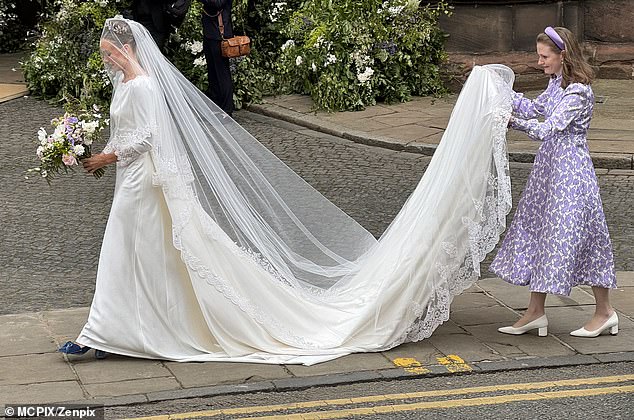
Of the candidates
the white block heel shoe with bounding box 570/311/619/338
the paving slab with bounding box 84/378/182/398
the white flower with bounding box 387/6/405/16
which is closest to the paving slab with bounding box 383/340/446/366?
the white block heel shoe with bounding box 570/311/619/338

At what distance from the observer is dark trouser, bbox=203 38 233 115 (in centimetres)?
1381

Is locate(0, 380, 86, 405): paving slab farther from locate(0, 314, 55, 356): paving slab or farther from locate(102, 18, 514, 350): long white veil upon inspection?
locate(102, 18, 514, 350): long white veil

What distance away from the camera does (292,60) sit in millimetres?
14797

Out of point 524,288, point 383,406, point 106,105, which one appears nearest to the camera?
point 383,406

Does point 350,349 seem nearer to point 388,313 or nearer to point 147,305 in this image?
point 388,313

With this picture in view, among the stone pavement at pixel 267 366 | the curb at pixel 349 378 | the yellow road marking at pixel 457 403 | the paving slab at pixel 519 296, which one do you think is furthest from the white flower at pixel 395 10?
the yellow road marking at pixel 457 403

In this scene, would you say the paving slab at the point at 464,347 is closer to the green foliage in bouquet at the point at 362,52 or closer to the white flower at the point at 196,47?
the green foliage in bouquet at the point at 362,52

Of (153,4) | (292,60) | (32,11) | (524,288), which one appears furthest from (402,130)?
(32,11)

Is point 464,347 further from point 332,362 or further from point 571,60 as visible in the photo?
point 571,60

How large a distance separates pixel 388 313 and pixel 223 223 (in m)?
1.12

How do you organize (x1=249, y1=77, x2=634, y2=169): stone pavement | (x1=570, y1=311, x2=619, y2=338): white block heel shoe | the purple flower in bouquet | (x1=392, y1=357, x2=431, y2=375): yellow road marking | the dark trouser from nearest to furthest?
(x1=392, y1=357, x2=431, y2=375): yellow road marking, the purple flower in bouquet, (x1=570, y1=311, x2=619, y2=338): white block heel shoe, (x1=249, y1=77, x2=634, y2=169): stone pavement, the dark trouser

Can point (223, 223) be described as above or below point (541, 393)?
above

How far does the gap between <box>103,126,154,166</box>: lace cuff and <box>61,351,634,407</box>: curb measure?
1394mm

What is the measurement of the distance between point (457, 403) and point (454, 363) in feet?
1.89
